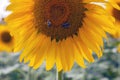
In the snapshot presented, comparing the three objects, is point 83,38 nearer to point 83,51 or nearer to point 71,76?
point 83,51

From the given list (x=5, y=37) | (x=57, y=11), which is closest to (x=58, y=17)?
(x=57, y=11)

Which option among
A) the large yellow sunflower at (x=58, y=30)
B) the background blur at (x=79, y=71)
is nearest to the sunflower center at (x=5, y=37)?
the background blur at (x=79, y=71)

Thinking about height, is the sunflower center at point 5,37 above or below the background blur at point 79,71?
below

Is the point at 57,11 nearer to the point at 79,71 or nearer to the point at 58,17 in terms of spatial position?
the point at 58,17

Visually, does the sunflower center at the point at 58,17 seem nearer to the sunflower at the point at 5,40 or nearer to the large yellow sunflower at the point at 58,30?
the large yellow sunflower at the point at 58,30

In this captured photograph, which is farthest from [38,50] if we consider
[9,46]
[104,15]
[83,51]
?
[9,46]

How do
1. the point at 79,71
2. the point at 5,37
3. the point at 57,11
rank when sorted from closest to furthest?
the point at 57,11
the point at 79,71
the point at 5,37
